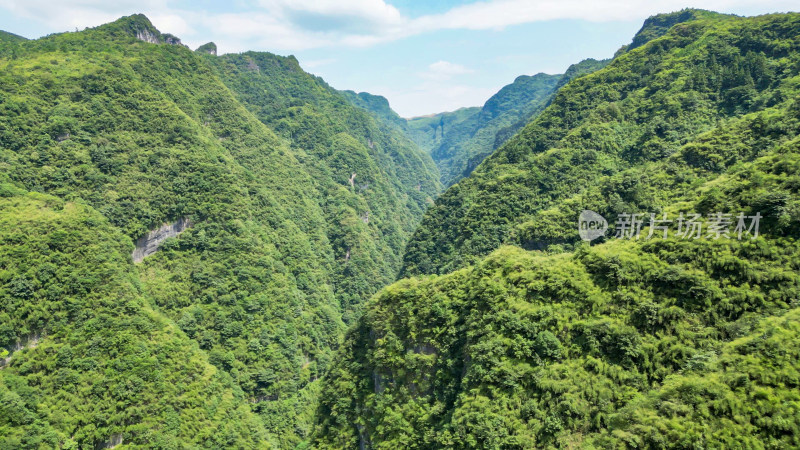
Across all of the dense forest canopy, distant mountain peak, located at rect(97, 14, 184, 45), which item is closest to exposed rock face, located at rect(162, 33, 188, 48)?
distant mountain peak, located at rect(97, 14, 184, 45)

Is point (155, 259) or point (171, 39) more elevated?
point (171, 39)

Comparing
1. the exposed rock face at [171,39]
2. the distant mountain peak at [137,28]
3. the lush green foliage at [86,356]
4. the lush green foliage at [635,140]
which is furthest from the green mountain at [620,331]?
the exposed rock face at [171,39]

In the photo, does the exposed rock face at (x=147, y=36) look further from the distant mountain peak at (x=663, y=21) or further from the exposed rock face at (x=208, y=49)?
the distant mountain peak at (x=663, y=21)

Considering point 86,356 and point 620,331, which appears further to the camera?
point 86,356

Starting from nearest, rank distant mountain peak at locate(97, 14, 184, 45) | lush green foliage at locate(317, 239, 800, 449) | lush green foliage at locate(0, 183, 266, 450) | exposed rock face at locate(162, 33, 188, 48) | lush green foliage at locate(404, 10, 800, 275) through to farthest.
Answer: lush green foliage at locate(317, 239, 800, 449)
lush green foliage at locate(0, 183, 266, 450)
lush green foliage at locate(404, 10, 800, 275)
distant mountain peak at locate(97, 14, 184, 45)
exposed rock face at locate(162, 33, 188, 48)

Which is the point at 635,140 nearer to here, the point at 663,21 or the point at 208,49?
the point at 663,21

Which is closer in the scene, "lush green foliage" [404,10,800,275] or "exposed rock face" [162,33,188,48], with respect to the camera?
"lush green foliage" [404,10,800,275]

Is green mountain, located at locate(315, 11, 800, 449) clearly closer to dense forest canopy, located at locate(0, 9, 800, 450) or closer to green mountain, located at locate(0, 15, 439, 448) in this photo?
dense forest canopy, located at locate(0, 9, 800, 450)

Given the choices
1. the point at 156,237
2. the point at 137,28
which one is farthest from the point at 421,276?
the point at 137,28
